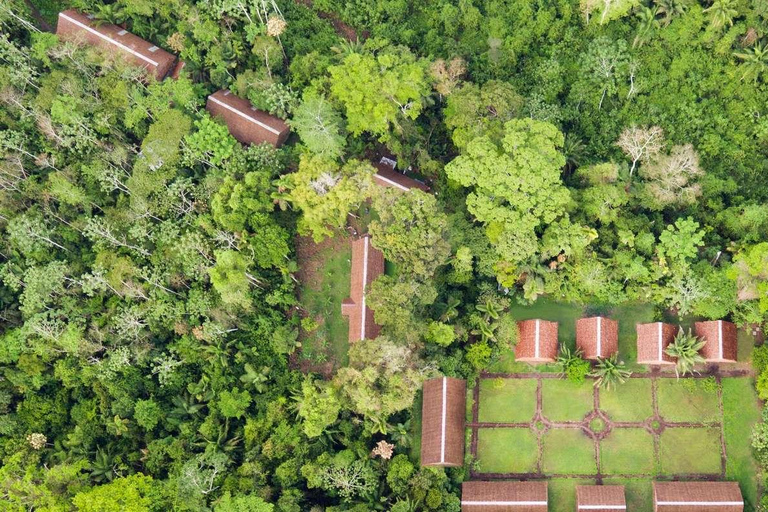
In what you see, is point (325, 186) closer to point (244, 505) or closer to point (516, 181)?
point (516, 181)

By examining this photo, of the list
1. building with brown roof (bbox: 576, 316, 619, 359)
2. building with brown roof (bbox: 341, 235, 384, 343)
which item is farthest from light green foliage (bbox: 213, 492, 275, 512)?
building with brown roof (bbox: 576, 316, 619, 359)

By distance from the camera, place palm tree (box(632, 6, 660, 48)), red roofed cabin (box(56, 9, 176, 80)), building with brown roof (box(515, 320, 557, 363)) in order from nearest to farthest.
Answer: building with brown roof (box(515, 320, 557, 363)), palm tree (box(632, 6, 660, 48)), red roofed cabin (box(56, 9, 176, 80))

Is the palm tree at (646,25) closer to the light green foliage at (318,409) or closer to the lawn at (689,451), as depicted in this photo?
the lawn at (689,451)

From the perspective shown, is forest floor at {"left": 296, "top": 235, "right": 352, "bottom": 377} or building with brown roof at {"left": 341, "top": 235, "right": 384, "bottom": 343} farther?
forest floor at {"left": 296, "top": 235, "right": 352, "bottom": 377}

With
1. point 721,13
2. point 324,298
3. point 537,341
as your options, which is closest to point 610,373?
point 537,341

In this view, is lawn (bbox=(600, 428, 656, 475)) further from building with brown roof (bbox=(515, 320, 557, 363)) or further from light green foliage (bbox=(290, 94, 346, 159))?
light green foliage (bbox=(290, 94, 346, 159))

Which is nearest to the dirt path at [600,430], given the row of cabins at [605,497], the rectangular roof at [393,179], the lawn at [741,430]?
the lawn at [741,430]

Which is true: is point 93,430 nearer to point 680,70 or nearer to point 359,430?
point 359,430
